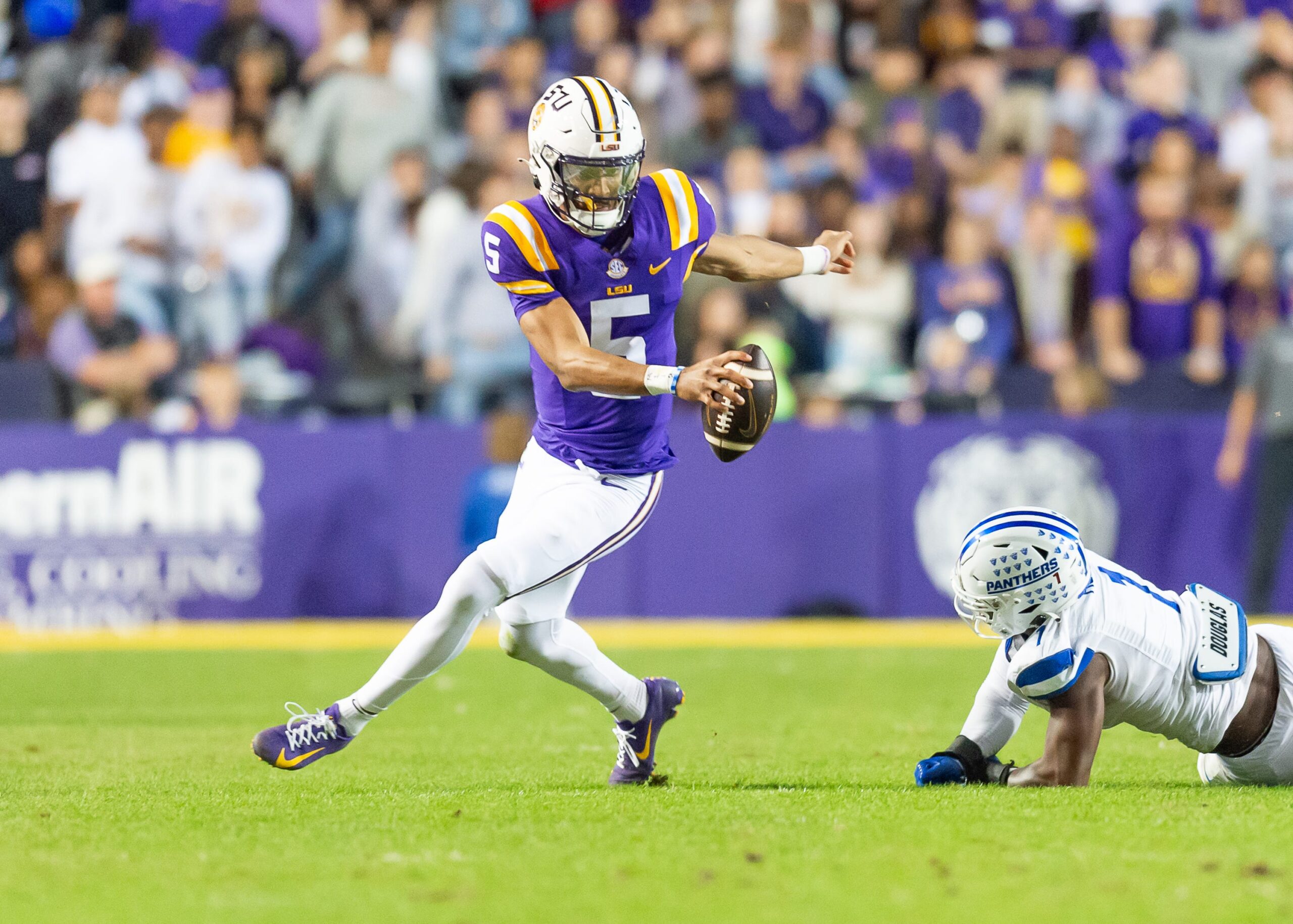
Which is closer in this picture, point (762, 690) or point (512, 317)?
point (762, 690)

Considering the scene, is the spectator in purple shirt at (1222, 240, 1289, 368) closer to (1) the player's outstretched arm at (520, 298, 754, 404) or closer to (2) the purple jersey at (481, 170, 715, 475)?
(2) the purple jersey at (481, 170, 715, 475)

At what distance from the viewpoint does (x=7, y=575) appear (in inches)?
483

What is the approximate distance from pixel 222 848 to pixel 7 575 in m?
8.30

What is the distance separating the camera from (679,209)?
238 inches

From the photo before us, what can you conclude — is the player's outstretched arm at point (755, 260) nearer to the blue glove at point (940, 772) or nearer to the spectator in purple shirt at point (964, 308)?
the blue glove at point (940, 772)

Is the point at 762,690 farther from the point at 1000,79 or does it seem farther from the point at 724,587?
the point at 1000,79

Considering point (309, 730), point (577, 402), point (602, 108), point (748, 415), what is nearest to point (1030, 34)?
point (602, 108)

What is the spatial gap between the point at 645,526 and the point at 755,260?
6477mm

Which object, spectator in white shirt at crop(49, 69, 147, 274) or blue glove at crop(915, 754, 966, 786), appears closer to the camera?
blue glove at crop(915, 754, 966, 786)

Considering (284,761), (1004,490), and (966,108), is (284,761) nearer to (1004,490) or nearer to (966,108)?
(1004,490)

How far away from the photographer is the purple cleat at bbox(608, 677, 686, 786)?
6000 millimetres

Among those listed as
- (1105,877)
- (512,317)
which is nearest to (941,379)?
(512,317)

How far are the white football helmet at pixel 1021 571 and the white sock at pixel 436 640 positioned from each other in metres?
1.53

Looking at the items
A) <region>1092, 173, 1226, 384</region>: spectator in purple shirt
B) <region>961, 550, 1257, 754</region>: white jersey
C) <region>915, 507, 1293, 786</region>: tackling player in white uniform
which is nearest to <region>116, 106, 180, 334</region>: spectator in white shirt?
<region>1092, 173, 1226, 384</region>: spectator in purple shirt
